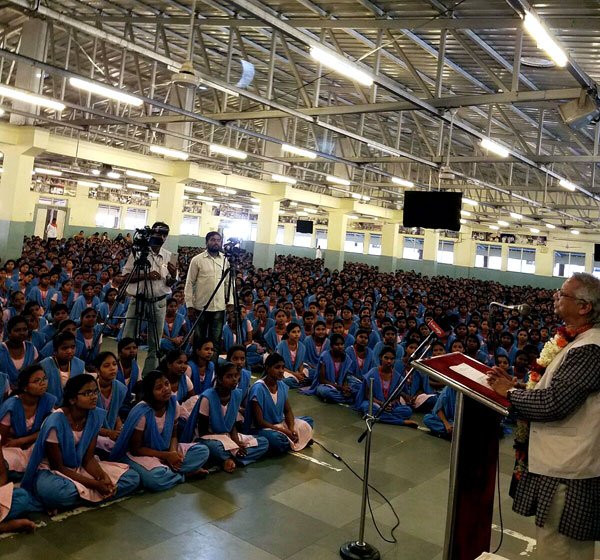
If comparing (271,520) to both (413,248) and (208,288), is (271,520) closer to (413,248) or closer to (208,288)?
(208,288)

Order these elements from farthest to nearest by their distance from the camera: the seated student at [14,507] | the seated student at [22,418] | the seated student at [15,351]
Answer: the seated student at [15,351], the seated student at [22,418], the seated student at [14,507]

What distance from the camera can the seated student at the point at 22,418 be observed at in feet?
11.8

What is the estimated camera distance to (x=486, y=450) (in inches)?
99.8

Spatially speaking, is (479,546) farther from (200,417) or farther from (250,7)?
(250,7)

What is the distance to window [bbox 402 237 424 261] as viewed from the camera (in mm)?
31656

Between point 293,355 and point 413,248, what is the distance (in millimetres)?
25833

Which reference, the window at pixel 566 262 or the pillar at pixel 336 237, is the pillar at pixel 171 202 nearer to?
the pillar at pixel 336 237

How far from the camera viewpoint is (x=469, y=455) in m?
2.42

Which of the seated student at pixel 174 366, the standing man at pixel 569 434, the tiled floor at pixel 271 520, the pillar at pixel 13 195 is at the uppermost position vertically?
the pillar at pixel 13 195

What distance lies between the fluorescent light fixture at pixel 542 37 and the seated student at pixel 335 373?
146 inches

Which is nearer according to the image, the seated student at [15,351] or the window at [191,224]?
the seated student at [15,351]

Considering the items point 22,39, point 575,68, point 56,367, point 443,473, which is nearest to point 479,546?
point 443,473

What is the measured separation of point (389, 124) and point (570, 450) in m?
12.3

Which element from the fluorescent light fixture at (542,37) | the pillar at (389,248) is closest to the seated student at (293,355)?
the fluorescent light fixture at (542,37)
